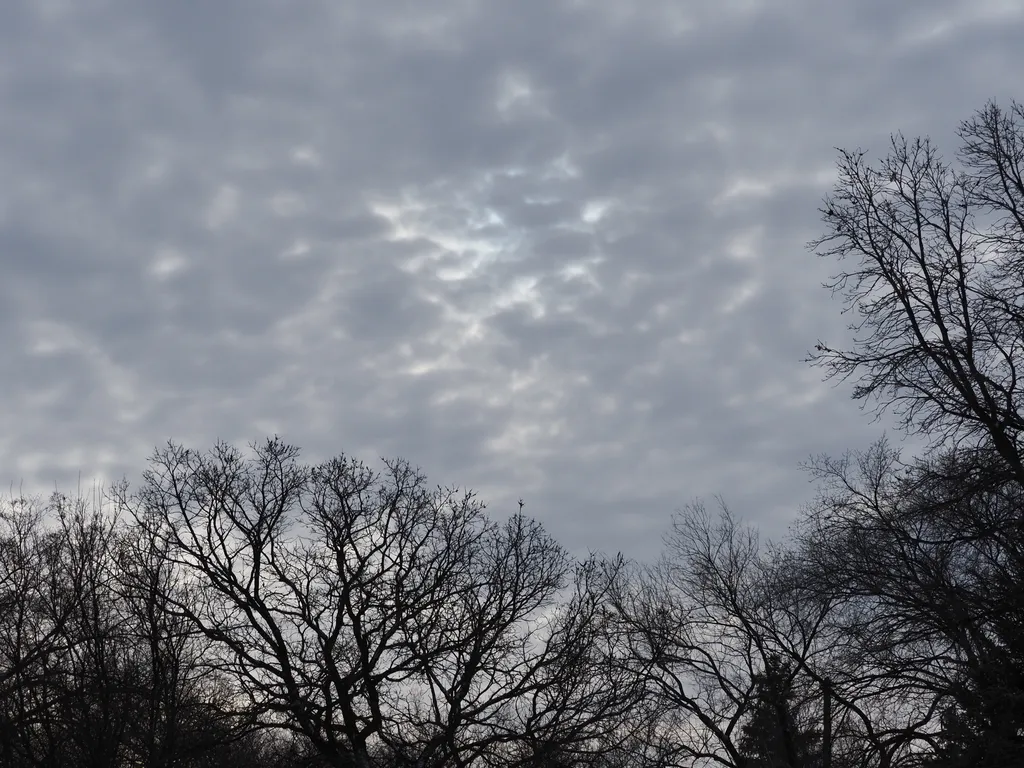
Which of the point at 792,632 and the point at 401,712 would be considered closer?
the point at 401,712

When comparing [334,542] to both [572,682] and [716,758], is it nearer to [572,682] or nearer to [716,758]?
[572,682]

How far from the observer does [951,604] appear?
14984mm

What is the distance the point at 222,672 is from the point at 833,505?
14.6 metres

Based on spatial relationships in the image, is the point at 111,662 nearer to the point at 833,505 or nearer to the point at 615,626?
the point at 833,505

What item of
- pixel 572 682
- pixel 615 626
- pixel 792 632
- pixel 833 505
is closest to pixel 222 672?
pixel 572 682

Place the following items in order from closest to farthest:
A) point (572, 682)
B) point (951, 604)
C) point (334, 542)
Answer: point (951, 604), point (572, 682), point (334, 542)

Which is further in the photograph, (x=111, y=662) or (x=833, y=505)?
(x=833, y=505)

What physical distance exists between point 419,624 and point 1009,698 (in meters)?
13.3

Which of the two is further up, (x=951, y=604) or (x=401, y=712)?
(x=401, y=712)

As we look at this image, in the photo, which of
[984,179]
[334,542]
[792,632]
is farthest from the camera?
[792,632]

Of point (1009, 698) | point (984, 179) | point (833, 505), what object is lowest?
point (1009, 698)

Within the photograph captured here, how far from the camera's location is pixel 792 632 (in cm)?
2928

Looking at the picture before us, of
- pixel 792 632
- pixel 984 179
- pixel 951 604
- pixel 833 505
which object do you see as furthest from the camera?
pixel 792 632

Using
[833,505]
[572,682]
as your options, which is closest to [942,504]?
[833,505]
